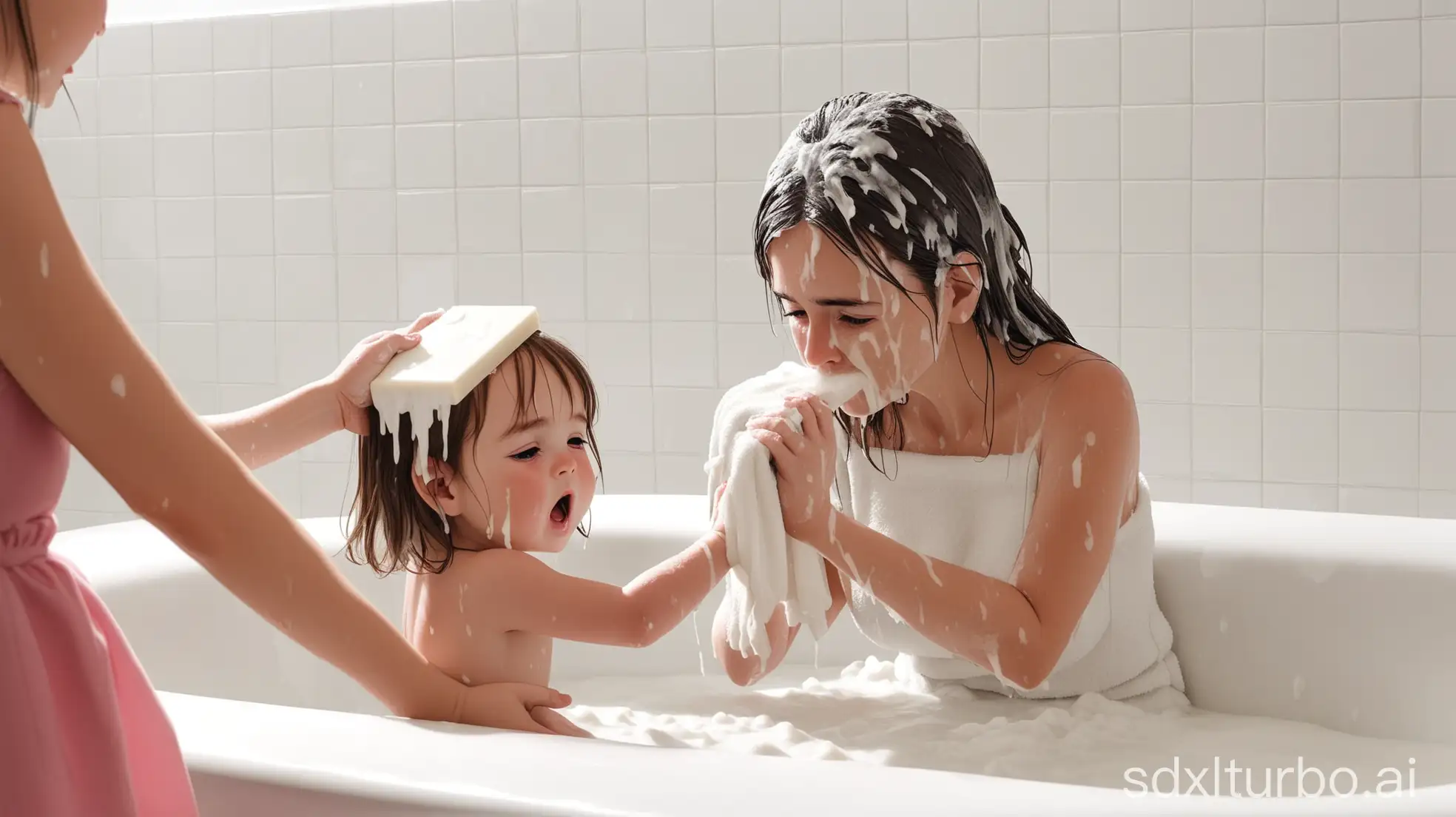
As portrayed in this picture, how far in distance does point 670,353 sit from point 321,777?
2.07m

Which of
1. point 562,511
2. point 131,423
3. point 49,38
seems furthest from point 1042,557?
point 49,38

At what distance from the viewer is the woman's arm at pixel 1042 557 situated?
4.62 feet

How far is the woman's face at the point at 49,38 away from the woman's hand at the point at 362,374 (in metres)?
0.63

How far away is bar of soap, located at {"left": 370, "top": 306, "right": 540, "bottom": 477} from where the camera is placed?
138 centimetres

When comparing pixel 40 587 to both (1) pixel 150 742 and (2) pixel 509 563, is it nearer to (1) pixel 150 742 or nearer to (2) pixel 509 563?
(1) pixel 150 742

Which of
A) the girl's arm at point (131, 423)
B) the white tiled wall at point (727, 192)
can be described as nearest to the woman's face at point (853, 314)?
the girl's arm at point (131, 423)

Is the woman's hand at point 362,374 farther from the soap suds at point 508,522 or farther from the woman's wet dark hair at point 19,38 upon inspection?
the woman's wet dark hair at point 19,38

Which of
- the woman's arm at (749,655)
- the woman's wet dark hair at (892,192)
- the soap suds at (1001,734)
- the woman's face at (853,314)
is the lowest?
Result: the soap suds at (1001,734)

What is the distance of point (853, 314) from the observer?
58.9 inches

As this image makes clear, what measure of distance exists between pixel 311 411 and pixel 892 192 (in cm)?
70

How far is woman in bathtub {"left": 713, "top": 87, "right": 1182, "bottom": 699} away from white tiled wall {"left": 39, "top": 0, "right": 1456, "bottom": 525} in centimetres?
114

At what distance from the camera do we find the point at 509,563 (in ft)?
4.73

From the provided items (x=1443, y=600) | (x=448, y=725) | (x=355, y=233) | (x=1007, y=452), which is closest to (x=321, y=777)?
(x=448, y=725)

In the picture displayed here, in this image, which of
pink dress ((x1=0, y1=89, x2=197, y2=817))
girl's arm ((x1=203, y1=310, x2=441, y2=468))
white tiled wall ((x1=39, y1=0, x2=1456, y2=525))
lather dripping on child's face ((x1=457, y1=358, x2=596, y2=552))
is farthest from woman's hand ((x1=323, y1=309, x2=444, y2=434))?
white tiled wall ((x1=39, y1=0, x2=1456, y2=525))
